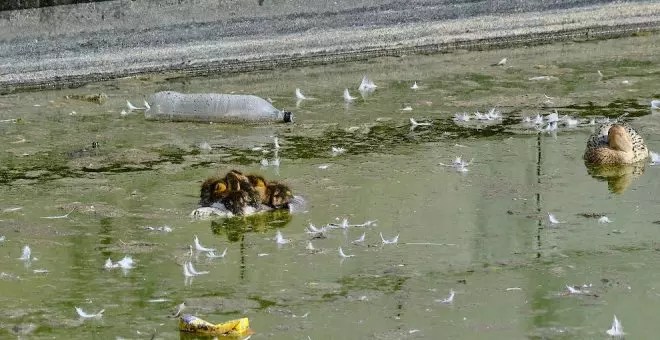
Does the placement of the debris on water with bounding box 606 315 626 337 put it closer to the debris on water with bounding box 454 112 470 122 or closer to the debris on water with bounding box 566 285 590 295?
Result: the debris on water with bounding box 566 285 590 295

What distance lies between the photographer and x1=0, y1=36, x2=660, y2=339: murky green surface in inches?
248

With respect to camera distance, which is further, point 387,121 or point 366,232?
point 387,121

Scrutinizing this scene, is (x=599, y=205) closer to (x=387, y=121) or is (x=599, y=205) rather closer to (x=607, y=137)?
(x=607, y=137)

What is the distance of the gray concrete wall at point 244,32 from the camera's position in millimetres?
11859

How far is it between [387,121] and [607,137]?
1.86 m

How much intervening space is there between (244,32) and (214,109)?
2138 mm

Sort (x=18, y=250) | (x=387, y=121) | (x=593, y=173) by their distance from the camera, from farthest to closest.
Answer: (x=387, y=121) → (x=593, y=173) → (x=18, y=250)

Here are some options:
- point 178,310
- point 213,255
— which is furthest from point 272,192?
point 178,310

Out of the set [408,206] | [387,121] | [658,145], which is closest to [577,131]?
[658,145]

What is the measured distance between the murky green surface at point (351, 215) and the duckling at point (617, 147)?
14cm

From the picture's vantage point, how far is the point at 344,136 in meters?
9.80

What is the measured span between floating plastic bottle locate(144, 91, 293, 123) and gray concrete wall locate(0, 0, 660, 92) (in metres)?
1.40

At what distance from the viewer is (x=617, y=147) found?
28.8ft

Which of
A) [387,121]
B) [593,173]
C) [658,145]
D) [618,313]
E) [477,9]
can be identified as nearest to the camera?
[618,313]
